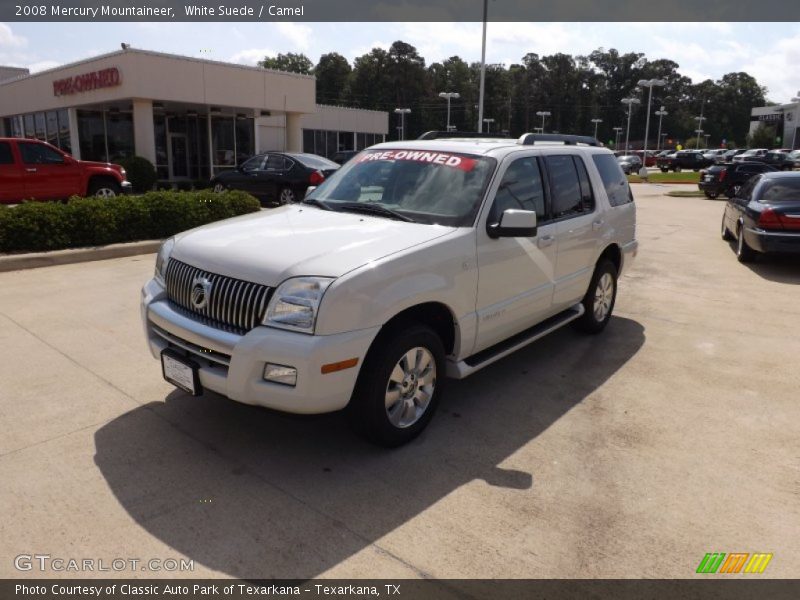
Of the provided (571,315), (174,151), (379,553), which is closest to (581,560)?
(379,553)

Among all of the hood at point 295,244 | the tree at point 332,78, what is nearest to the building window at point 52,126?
the hood at point 295,244

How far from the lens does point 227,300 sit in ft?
11.7

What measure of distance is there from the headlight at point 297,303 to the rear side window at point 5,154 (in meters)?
12.2

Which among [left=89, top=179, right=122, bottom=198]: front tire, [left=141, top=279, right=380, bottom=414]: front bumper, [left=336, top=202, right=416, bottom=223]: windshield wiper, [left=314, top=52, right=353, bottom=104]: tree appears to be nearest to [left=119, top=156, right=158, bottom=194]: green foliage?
[left=89, top=179, right=122, bottom=198]: front tire

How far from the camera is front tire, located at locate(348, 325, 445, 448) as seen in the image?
3.60m

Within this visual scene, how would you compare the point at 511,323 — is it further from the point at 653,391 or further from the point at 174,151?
the point at 174,151

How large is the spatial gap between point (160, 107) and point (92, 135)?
3812mm

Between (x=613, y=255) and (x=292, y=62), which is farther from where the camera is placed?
(x=292, y=62)

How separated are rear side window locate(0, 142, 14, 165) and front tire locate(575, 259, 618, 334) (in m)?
12.1

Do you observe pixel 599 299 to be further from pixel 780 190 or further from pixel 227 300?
pixel 780 190

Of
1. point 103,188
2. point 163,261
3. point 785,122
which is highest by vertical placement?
point 785,122

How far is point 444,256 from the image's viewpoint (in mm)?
3938

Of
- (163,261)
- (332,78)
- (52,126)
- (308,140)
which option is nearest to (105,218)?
(163,261)

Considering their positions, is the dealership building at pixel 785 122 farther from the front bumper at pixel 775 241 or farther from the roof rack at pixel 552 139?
the roof rack at pixel 552 139
